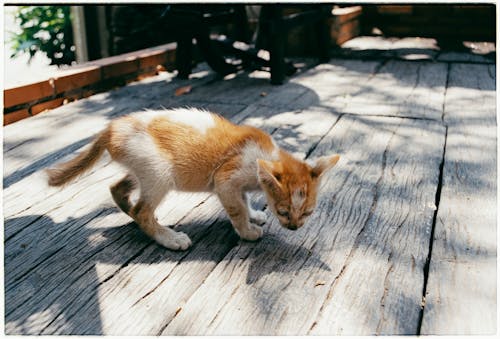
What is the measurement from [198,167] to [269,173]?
1.39 ft

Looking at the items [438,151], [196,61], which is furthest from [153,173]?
[196,61]

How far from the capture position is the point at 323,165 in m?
2.35

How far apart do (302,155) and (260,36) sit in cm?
266

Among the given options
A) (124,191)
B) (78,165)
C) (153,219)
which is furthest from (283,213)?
(78,165)

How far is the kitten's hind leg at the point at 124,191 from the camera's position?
2.58 m

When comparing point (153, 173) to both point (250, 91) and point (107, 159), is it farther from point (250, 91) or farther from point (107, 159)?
point (250, 91)

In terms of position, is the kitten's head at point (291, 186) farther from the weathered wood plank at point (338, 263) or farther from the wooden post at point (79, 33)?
the wooden post at point (79, 33)

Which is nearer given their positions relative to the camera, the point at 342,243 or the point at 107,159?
the point at 342,243

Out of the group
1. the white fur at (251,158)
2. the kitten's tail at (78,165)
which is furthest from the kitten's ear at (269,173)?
the kitten's tail at (78,165)

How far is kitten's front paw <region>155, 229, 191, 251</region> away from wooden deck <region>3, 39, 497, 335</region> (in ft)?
0.13

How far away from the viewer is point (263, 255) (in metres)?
2.37

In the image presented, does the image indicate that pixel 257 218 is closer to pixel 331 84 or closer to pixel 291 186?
pixel 291 186

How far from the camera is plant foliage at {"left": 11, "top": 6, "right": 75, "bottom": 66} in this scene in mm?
6582

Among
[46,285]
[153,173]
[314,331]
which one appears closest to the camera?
[314,331]
